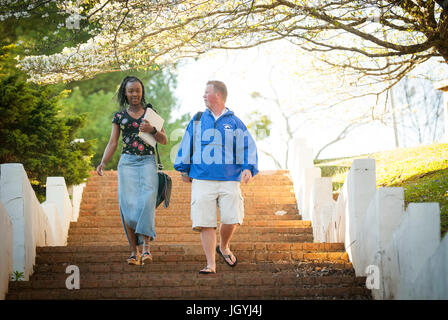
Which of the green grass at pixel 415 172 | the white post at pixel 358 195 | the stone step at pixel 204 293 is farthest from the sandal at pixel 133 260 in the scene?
the green grass at pixel 415 172

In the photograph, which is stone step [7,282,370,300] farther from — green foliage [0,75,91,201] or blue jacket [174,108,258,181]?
green foliage [0,75,91,201]

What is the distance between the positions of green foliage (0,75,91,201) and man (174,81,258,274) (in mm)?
5156

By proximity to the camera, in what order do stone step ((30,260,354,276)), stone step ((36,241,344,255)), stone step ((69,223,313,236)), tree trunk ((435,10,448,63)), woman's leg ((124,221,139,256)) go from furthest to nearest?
stone step ((69,223,313,236)) → tree trunk ((435,10,448,63)) → stone step ((36,241,344,255)) → woman's leg ((124,221,139,256)) → stone step ((30,260,354,276))

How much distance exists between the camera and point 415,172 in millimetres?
11523

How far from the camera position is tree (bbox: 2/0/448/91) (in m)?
9.62

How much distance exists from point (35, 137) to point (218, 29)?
3.75m

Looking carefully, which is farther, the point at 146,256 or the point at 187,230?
the point at 187,230

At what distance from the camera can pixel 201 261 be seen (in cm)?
631

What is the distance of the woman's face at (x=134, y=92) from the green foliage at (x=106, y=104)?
14.3 metres

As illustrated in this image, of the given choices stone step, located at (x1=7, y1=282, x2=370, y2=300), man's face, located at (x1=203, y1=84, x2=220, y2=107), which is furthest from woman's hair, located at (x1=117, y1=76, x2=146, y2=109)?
stone step, located at (x1=7, y1=282, x2=370, y2=300)

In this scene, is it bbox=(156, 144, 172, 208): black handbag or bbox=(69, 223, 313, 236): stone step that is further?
bbox=(69, 223, 313, 236): stone step

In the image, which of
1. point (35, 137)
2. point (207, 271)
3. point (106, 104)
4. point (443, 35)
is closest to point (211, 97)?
point (207, 271)

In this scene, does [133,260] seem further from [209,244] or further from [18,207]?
[18,207]
